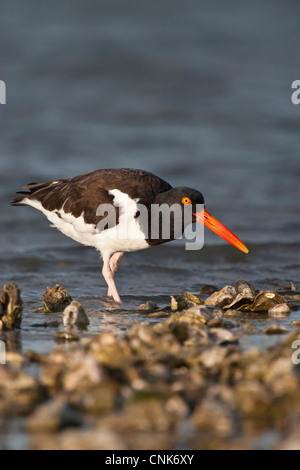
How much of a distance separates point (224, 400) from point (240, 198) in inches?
289

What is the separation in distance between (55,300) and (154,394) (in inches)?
102

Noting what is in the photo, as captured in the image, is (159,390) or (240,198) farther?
(240,198)

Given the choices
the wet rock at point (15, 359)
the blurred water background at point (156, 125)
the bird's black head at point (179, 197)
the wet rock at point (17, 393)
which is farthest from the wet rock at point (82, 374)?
the bird's black head at point (179, 197)

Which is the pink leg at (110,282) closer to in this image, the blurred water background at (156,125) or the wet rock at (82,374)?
the blurred water background at (156,125)

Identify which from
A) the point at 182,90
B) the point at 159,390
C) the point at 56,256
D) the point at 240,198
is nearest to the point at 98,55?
the point at 182,90

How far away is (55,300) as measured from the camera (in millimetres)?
5316

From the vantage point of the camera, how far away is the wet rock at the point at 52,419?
105 inches

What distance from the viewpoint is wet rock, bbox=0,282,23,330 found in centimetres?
439

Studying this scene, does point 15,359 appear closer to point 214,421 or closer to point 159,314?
point 214,421

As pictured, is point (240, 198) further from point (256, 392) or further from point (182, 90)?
point (256, 392)

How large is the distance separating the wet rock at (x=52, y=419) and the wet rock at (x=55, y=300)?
98.9 inches

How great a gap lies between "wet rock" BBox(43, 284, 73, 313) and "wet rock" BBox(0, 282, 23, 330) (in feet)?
2.52

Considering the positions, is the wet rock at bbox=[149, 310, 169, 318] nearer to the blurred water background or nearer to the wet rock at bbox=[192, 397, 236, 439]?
the blurred water background

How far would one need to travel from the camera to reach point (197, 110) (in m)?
13.0
